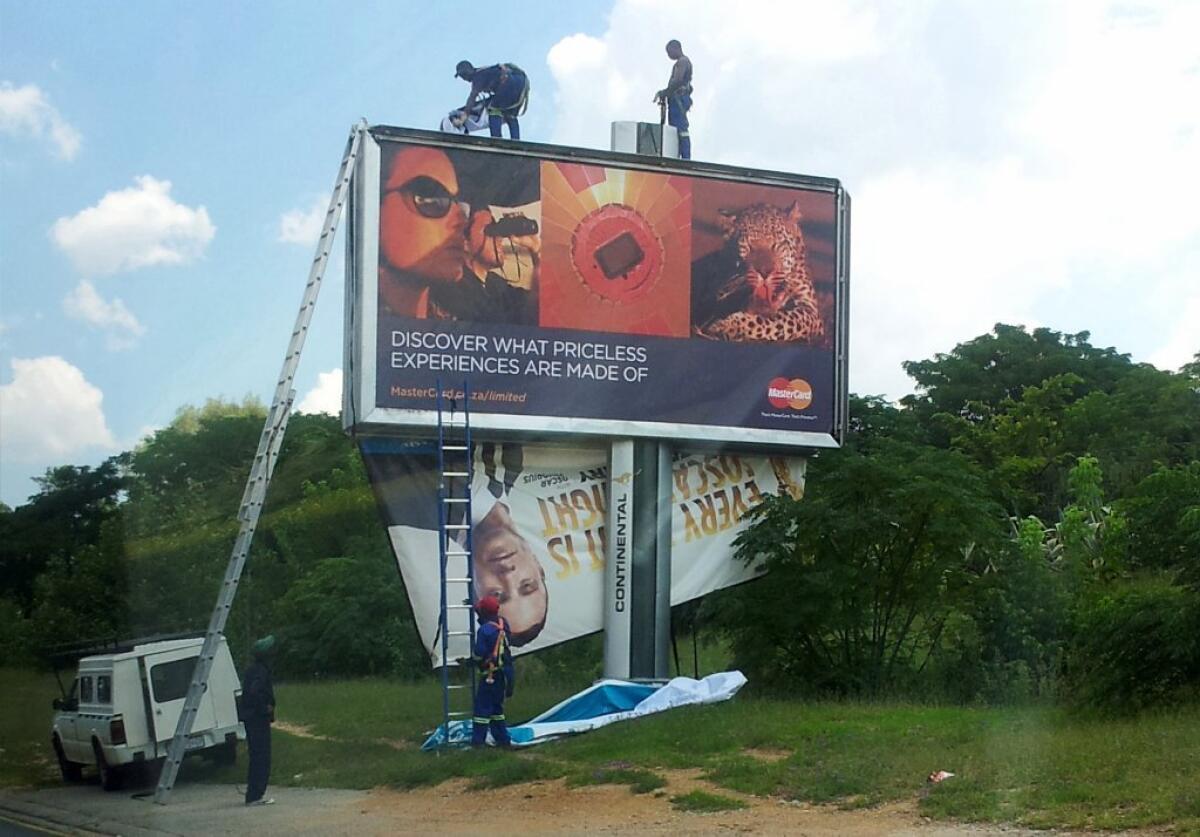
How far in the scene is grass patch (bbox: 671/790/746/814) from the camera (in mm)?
12062

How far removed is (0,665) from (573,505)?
46.7 feet

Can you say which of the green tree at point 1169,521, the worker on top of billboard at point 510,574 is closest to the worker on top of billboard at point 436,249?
the worker on top of billboard at point 510,574

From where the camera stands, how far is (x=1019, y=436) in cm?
4203

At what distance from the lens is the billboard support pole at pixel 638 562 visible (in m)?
19.4

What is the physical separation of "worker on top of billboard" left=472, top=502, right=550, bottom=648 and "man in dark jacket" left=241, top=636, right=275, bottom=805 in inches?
166

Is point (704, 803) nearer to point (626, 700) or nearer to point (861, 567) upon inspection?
point (626, 700)

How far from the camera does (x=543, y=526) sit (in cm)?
1947

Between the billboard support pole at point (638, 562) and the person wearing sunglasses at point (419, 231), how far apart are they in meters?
3.11

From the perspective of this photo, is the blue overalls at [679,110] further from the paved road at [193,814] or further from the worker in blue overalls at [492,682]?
the paved road at [193,814]

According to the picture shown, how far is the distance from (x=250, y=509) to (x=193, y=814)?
3199mm

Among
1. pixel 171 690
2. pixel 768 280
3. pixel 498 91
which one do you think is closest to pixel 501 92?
pixel 498 91

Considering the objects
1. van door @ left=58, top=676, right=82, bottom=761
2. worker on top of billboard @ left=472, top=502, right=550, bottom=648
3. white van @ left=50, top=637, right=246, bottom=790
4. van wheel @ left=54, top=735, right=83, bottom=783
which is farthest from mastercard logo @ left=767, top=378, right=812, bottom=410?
van wheel @ left=54, top=735, right=83, bottom=783

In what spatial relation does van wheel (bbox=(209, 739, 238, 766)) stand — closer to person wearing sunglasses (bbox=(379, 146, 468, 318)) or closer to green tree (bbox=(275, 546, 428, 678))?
person wearing sunglasses (bbox=(379, 146, 468, 318))

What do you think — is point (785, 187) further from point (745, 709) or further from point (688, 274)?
point (745, 709)
